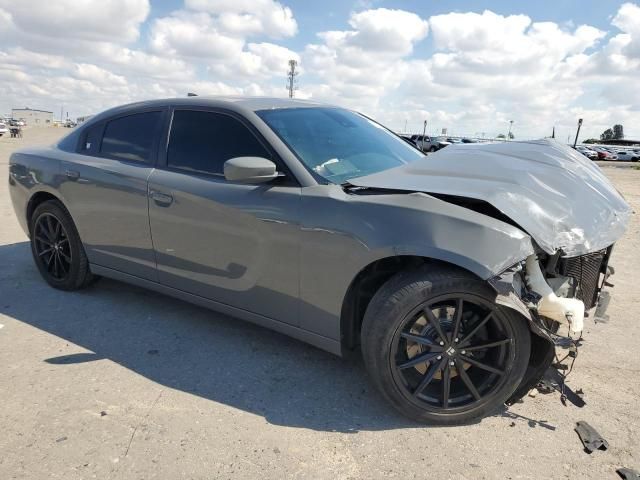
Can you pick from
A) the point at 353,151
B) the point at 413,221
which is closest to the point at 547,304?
the point at 413,221

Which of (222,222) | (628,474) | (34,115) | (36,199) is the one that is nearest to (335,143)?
(222,222)

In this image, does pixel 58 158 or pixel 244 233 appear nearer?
pixel 244 233

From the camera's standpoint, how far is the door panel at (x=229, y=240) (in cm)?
290

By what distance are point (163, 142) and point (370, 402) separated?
7.44 ft

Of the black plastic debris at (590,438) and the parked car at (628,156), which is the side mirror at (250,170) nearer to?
the black plastic debris at (590,438)

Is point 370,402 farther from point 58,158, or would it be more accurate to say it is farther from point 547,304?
point 58,158

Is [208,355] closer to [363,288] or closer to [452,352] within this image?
[363,288]

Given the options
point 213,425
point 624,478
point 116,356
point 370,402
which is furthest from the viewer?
point 116,356

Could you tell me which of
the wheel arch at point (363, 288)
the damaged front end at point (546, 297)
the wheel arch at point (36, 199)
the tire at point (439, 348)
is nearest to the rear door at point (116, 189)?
the wheel arch at point (36, 199)

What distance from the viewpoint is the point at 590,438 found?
8.14 ft

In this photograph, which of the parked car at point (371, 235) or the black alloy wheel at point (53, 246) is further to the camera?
the black alloy wheel at point (53, 246)

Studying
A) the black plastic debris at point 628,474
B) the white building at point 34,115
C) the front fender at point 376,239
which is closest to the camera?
the black plastic debris at point 628,474

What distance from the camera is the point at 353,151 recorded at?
11.0 ft

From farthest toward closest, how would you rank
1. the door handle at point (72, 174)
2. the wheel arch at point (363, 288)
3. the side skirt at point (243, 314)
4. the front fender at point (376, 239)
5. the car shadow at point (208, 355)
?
the door handle at point (72, 174), the side skirt at point (243, 314), the car shadow at point (208, 355), the wheel arch at point (363, 288), the front fender at point (376, 239)
